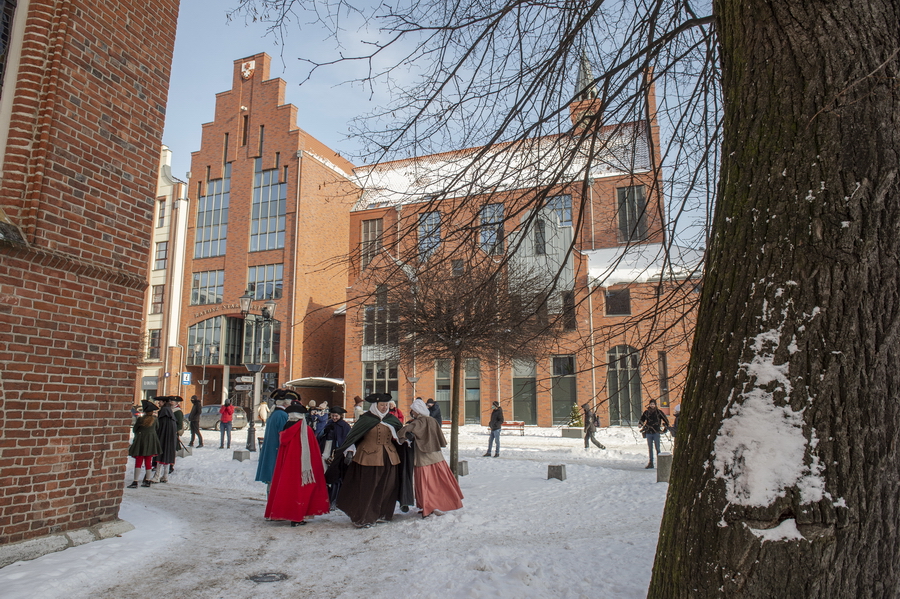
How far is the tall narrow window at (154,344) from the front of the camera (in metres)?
44.4

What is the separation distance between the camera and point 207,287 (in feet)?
144

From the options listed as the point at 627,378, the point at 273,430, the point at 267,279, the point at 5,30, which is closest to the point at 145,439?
the point at 273,430

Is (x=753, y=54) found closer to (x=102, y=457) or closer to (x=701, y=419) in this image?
(x=701, y=419)

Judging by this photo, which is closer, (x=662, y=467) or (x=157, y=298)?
(x=662, y=467)

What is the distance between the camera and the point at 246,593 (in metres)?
5.06

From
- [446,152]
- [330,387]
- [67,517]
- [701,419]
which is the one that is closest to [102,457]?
[67,517]

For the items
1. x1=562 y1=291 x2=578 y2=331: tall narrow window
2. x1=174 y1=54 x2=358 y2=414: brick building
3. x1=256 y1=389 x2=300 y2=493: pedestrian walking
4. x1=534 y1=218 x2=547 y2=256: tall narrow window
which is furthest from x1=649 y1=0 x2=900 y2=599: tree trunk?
x1=174 y1=54 x2=358 y2=414: brick building

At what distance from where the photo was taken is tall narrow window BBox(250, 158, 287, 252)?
137ft

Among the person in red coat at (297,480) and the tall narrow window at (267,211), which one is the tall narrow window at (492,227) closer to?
the person in red coat at (297,480)

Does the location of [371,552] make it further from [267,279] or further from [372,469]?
[267,279]

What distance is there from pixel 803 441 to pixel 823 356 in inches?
12.5

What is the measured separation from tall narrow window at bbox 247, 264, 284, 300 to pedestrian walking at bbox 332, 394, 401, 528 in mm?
33797

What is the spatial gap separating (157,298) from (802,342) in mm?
49230

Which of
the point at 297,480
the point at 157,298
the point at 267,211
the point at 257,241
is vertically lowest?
the point at 297,480
